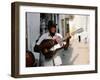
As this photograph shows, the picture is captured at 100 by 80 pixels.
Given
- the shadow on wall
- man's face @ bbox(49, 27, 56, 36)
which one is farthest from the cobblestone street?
man's face @ bbox(49, 27, 56, 36)

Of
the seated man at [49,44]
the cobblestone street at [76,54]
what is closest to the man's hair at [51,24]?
the seated man at [49,44]

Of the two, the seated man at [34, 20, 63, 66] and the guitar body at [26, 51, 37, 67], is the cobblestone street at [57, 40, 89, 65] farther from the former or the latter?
the guitar body at [26, 51, 37, 67]

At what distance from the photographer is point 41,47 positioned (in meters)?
1.75

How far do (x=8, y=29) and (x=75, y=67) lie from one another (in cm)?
59

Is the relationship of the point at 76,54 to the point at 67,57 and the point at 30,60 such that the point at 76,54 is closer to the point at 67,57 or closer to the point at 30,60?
the point at 67,57

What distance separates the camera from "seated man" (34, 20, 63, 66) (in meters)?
1.75

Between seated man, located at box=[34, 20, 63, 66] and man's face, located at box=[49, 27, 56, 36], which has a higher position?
man's face, located at box=[49, 27, 56, 36]

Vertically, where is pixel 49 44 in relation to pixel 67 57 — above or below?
above

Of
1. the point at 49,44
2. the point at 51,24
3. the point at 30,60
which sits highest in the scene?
the point at 51,24

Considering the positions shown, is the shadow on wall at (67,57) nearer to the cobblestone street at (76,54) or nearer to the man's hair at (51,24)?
the cobblestone street at (76,54)

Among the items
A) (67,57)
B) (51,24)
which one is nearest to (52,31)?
(51,24)

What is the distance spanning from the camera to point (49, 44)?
1778mm

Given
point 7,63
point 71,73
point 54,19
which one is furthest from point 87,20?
point 7,63

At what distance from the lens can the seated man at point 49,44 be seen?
1750 millimetres
